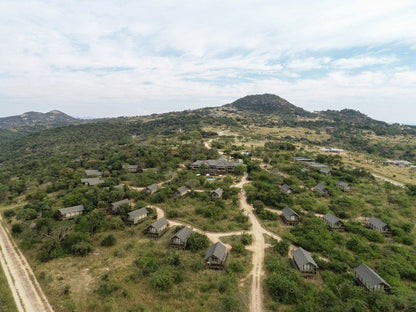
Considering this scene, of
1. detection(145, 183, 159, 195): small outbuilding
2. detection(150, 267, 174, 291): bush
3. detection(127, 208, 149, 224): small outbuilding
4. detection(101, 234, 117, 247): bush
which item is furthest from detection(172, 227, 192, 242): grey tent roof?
detection(145, 183, 159, 195): small outbuilding

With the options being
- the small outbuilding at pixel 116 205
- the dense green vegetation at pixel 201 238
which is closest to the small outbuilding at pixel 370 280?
the dense green vegetation at pixel 201 238

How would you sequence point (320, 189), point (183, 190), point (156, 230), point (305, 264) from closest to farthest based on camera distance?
1. point (305, 264)
2. point (156, 230)
3. point (183, 190)
4. point (320, 189)

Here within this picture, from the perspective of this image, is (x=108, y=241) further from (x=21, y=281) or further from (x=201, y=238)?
(x=201, y=238)

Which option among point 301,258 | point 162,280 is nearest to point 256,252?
point 301,258

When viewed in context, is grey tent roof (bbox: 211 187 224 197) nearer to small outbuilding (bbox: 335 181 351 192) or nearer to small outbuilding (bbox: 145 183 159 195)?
small outbuilding (bbox: 145 183 159 195)

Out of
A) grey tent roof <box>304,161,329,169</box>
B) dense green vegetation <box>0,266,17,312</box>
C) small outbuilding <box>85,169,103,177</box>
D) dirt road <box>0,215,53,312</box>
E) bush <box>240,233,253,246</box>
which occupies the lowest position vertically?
dirt road <box>0,215,53,312</box>

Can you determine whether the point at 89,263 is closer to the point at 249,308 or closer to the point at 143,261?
the point at 143,261
